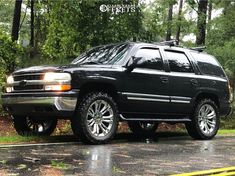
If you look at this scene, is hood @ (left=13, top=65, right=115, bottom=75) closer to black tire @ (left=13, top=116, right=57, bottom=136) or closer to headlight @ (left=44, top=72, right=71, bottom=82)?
headlight @ (left=44, top=72, right=71, bottom=82)

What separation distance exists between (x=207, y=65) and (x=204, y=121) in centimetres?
137

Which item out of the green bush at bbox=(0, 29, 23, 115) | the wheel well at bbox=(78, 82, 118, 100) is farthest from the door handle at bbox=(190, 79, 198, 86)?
the green bush at bbox=(0, 29, 23, 115)

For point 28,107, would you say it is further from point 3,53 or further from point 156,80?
point 3,53

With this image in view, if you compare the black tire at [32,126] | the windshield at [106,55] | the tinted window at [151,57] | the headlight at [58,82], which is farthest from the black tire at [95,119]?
the black tire at [32,126]

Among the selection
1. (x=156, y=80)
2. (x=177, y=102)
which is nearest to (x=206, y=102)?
(x=177, y=102)

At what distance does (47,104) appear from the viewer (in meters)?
7.99

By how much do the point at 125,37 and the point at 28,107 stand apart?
798 centimetres

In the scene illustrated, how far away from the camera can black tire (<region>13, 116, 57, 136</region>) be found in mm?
9414

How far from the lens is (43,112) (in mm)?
8148

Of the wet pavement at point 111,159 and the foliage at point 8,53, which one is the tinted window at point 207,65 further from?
the foliage at point 8,53

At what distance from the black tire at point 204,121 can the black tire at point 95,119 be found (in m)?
2.45

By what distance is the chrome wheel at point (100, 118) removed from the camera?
27.6 feet

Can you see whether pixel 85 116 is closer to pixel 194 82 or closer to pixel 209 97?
pixel 194 82

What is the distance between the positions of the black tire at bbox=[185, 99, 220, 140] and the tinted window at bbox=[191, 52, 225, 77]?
73cm
